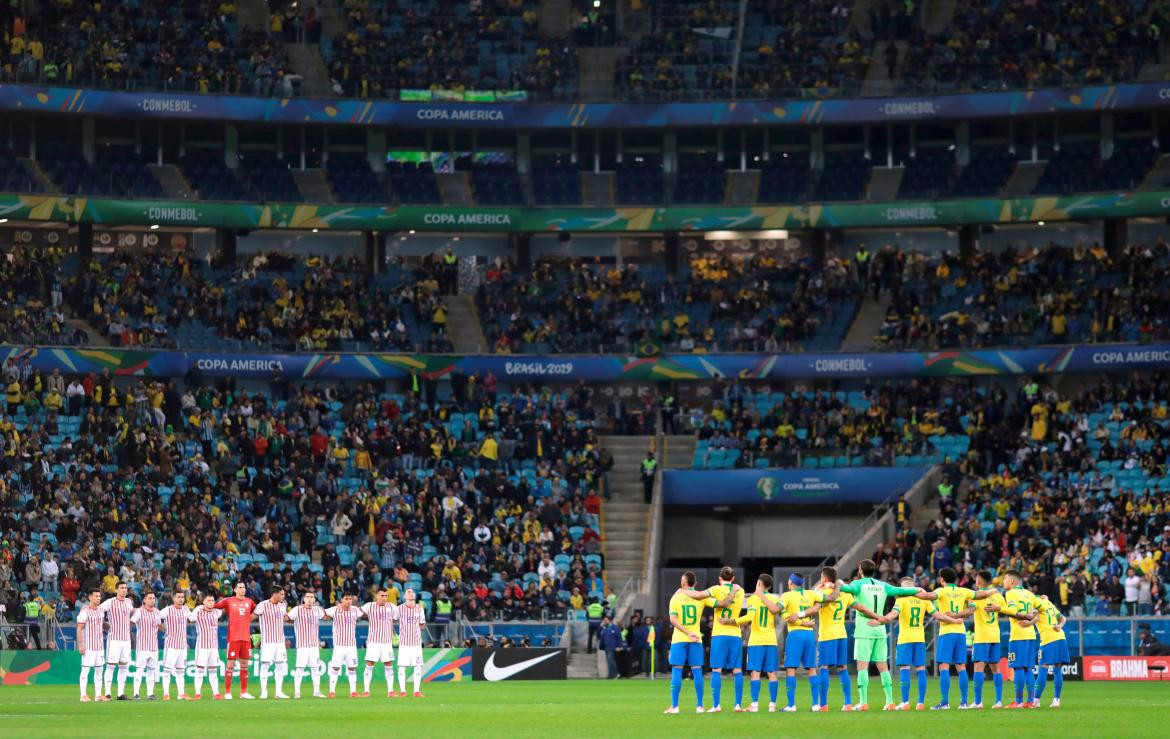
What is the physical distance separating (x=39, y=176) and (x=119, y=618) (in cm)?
3340

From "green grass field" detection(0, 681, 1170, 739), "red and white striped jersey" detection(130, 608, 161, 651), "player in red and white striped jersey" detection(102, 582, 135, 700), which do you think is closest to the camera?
"green grass field" detection(0, 681, 1170, 739)

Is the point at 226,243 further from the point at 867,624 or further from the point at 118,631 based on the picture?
the point at 867,624

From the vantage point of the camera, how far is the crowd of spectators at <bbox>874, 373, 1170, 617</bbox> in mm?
52250

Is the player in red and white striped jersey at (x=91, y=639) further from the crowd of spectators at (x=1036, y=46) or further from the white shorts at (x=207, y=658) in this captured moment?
the crowd of spectators at (x=1036, y=46)

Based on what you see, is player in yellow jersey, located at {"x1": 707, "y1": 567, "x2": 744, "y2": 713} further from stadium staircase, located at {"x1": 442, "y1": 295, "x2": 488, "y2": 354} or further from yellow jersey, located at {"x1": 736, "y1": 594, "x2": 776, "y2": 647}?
stadium staircase, located at {"x1": 442, "y1": 295, "x2": 488, "y2": 354}

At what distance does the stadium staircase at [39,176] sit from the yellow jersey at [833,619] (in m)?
44.0

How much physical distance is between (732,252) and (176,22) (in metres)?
22.8

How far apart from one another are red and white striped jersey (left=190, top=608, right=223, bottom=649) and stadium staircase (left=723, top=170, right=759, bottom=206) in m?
36.9

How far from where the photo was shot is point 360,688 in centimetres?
4606

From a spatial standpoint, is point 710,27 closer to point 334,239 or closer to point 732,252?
point 732,252

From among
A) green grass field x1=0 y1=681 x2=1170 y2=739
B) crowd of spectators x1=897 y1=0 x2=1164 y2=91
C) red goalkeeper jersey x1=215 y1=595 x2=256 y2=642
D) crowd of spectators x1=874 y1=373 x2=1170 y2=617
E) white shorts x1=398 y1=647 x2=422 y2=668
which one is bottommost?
green grass field x1=0 y1=681 x2=1170 y2=739

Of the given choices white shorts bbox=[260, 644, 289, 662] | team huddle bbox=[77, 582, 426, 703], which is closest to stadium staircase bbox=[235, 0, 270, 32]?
team huddle bbox=[77, 582, 426, 703]

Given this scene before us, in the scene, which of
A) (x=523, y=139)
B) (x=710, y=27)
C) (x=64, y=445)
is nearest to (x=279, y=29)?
(x=523, y=139)

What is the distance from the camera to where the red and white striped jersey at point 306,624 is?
39.2 meters
